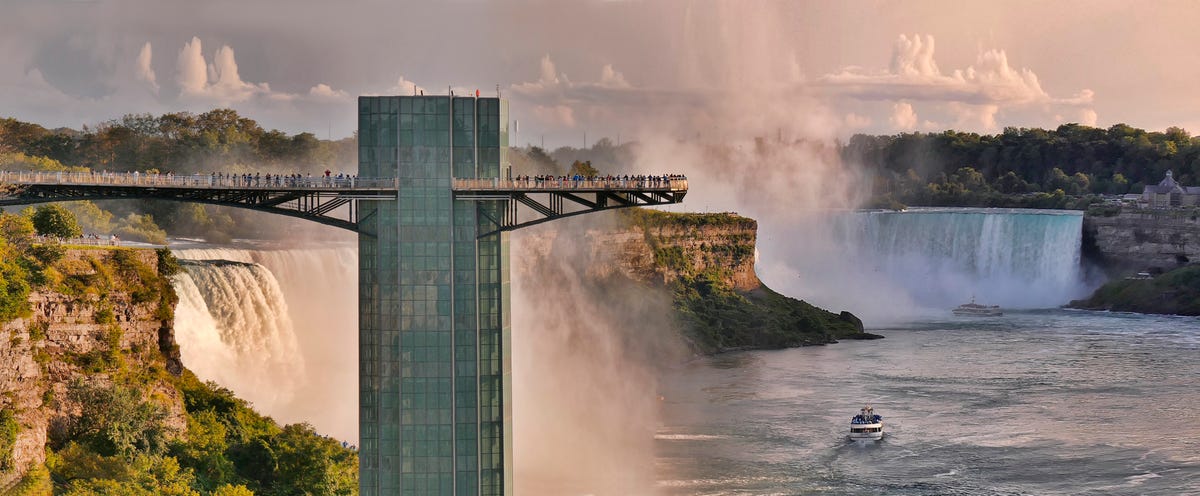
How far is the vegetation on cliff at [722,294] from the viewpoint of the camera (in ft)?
347

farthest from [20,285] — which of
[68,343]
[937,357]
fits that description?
[937,357]

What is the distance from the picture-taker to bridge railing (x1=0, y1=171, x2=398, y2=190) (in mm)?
39062

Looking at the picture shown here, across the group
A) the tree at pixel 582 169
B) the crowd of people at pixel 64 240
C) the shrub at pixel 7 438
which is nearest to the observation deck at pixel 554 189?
the shrub at pixel 7 438

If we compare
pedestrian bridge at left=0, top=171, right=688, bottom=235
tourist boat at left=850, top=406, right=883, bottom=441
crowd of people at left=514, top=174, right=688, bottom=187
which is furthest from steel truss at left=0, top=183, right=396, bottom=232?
tourist boat at left=850, top=406, right=883, bottom=441

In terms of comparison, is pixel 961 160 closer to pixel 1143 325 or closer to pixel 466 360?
pixel 1143 325

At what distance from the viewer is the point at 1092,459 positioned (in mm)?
65500

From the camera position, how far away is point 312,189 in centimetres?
3972

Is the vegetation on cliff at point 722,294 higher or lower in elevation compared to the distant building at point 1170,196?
lower

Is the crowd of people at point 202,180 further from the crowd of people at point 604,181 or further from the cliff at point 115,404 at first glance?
the crowd of people at point 604,181

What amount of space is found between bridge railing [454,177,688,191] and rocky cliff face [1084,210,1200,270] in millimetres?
101475

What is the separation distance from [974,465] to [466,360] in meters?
30.6

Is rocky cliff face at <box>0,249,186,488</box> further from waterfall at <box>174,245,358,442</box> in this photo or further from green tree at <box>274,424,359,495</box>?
waterfall at <box>174,245,358,442</box>

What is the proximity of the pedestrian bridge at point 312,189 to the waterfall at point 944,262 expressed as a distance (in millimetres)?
92529

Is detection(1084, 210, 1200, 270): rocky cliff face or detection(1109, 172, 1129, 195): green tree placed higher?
detection(1109, 172, 1129, 195): green tree
